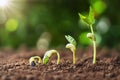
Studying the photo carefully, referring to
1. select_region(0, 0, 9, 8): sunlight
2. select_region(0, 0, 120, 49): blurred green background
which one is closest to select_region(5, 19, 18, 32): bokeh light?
select_region(0, 0, 120, 49): blurred green background

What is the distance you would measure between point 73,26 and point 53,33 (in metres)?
0.35

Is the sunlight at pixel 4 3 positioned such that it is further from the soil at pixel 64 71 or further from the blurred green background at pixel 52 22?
the soil at pixel 64 71

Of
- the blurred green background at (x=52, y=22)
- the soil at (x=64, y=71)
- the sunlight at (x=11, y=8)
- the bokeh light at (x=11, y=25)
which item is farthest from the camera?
the bokeh light at (x=11, y=25)

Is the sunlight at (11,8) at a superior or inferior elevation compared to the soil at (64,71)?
superior

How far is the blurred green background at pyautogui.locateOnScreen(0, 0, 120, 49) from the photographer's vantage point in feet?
17.6

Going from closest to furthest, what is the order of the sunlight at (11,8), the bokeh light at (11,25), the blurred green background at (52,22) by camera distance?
the blurred green background at (52,22) < the sunlight at (11,8) < the bokeh light at (11,25)

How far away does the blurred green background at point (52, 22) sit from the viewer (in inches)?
211

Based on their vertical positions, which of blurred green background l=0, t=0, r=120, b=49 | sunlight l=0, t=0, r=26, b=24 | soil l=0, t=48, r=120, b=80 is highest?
sunlight l=0, t=0, r=26, b=24

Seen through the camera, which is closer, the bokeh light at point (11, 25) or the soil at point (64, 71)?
the soil at point (64, 71)

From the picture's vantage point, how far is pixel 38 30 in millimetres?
5629

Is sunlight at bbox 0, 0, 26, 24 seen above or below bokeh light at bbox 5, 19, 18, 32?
above

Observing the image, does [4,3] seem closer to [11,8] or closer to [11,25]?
[11,8]

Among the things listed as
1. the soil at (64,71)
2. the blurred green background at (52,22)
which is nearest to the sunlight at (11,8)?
the blurred green background at (52,22)

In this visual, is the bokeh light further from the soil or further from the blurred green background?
the soil
